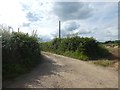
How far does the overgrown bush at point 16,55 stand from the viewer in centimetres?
1179

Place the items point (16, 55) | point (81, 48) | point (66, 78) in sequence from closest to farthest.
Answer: point (66, 78) < point (16, 55) < point (81, 48)

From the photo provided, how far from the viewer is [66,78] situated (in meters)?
12.1

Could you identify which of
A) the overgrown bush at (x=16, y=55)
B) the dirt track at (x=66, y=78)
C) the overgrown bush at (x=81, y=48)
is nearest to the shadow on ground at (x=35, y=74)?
the dirt track at (x=66, y=78)

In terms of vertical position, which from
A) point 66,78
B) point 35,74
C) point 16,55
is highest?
point 16,55

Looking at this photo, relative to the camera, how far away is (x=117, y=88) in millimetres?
11594

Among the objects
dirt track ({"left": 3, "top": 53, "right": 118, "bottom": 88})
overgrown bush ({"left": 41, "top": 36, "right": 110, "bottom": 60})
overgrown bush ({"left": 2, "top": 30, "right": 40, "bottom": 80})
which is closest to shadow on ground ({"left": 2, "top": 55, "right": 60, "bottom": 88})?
dirt track ({"left": 3, "top": 53, "right": 118, "bottom": 88})

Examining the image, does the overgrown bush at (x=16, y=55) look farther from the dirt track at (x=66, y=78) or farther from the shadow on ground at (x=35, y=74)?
the dirt track at (x=66, y=78)

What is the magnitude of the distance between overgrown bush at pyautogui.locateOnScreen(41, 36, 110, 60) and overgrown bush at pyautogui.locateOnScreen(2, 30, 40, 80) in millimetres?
6896

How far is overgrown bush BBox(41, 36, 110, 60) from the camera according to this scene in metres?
22.0

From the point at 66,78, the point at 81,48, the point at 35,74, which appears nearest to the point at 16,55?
the point at 35,74

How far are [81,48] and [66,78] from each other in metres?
10.4

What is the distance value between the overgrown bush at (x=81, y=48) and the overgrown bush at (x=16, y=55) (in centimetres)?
690

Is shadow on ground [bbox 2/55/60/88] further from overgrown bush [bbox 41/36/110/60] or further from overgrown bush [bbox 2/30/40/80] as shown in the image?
overgrown bush [bbox 41/36/110/60]

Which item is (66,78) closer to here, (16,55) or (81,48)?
(16,55)
